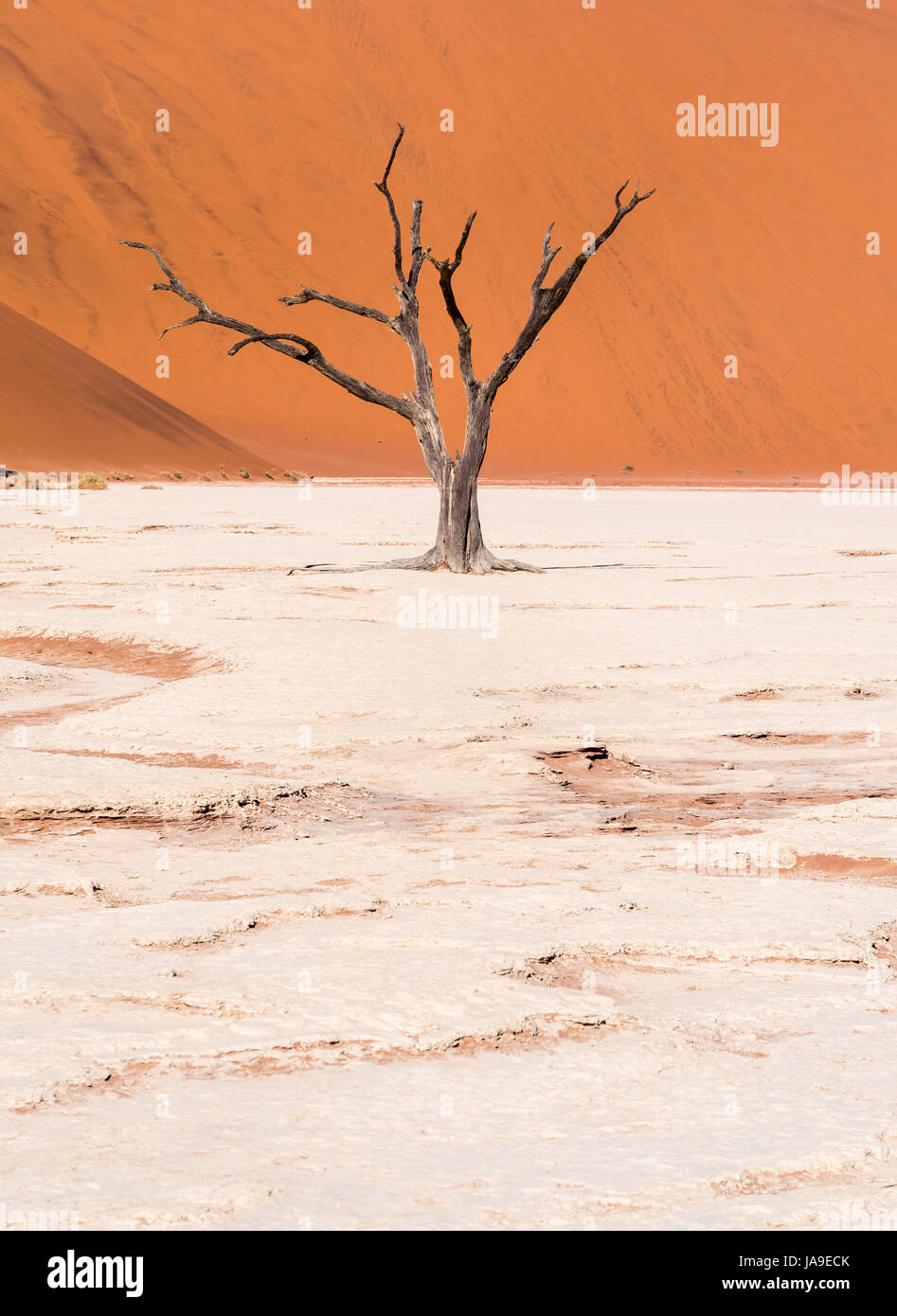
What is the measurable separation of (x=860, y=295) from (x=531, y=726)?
226 feet

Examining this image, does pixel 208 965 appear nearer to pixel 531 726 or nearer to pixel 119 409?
pixel 531 726

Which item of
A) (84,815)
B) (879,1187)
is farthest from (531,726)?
(879,1187)

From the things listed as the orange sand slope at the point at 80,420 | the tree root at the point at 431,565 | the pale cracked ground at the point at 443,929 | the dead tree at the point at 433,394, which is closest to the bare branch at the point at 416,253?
the dead tree at the point at 433,394

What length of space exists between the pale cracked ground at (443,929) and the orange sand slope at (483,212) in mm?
50740

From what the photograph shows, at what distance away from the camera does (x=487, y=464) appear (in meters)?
62.6

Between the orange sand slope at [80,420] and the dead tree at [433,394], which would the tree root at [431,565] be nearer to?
the dead tree at [433,394]

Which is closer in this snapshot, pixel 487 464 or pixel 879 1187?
pixel 879 1187

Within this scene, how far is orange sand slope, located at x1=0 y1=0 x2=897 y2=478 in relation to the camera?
64.2 meters

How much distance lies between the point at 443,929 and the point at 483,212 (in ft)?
233

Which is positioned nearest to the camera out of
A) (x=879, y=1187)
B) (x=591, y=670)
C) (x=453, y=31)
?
(x=879, y=1187)

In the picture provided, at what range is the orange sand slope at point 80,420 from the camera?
42406mm

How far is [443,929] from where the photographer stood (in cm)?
445

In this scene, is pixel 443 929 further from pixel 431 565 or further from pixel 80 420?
pixel 80 420

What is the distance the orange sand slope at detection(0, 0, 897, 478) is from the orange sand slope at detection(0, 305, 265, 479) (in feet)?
39.2
